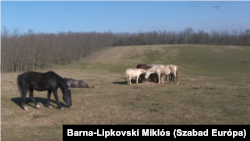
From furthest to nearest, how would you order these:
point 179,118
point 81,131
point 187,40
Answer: point 187,40 → point 179,118 → point 81,131

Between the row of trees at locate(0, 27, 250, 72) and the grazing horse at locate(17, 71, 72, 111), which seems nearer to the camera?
the grazing horse at locate(17, 71, 72, 111)

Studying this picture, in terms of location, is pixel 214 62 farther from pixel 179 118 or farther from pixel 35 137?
pixel 35 137

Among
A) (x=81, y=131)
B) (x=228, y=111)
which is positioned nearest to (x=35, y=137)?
(x=81, y=131)

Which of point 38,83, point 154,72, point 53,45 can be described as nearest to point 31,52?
point 53,45

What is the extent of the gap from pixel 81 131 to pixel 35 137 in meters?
1.59

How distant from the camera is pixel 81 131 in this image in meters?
6.98
